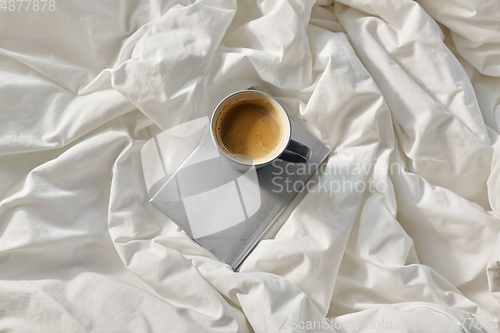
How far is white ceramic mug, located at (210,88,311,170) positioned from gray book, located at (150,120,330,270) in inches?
2.8

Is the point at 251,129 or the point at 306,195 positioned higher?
the point at 251,129

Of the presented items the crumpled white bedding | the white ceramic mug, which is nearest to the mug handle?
the white ceramic mug

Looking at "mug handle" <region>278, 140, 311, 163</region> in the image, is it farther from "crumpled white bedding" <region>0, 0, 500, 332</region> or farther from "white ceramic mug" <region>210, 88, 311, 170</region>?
"crumpled white bedding" <region>0, 0, 500, 332</region>

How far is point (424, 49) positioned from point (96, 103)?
74 cm

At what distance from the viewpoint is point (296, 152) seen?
67 cm

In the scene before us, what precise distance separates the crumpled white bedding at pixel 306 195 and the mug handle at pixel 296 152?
108 millimetres

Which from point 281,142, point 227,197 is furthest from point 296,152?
point 227,197

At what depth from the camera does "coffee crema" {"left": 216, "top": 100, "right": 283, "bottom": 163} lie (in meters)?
0.72

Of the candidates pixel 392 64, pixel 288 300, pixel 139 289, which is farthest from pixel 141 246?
pixel 392 64

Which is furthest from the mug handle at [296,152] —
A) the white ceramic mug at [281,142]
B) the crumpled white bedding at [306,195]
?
the crumpled white bedding at [306,195]

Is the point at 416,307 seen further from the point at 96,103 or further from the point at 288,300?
the point at 96,103

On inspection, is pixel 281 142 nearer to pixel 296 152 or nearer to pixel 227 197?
pixel 296 152

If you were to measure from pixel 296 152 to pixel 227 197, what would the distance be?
20 centimetres

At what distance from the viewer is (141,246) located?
70 cm
